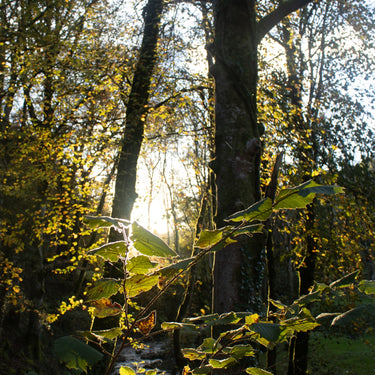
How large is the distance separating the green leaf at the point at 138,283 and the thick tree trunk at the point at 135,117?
22.7ft

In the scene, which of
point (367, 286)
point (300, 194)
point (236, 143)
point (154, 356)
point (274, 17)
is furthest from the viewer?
point (154, 356)

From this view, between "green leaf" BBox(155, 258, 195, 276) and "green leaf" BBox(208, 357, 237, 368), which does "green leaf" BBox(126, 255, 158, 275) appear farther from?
"green leaf" BBox(208, 357, 237, 368)

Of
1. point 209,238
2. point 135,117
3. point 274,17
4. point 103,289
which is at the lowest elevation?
point 103,289

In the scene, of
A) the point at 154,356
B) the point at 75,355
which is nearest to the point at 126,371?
the point at 75,355

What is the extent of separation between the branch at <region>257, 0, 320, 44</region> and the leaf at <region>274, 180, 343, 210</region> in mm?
3747

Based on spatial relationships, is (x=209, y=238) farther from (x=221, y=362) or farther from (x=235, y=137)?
(x=235, y=137)

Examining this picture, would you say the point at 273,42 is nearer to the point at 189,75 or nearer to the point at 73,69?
the point at 189,75

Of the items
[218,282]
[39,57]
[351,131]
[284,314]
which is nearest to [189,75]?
[39,57]

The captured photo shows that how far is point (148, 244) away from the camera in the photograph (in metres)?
0.58

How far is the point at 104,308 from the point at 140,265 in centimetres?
19

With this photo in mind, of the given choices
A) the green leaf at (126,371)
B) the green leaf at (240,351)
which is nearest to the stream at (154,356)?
the green leaf at (126,371)

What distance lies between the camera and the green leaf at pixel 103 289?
0.64m

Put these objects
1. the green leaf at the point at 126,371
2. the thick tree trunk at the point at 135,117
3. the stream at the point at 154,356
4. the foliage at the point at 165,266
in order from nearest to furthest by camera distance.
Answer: the foliage at the point at 165,266 → the green leaf at the point at 126,371 → the thick tree trunk at the point at 135,117 → the stream at the point at 154,356

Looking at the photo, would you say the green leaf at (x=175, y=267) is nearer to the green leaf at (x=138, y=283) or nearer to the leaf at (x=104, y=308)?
the green leaf at (x=138, y=283)
